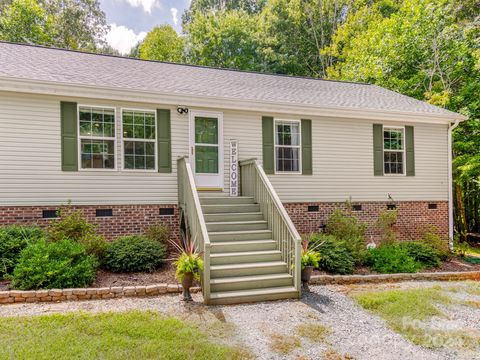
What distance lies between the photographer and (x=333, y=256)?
7070 mm

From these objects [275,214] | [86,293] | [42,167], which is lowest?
[86,293]

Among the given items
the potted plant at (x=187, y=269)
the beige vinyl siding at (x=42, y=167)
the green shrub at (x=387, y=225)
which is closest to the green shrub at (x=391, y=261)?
the green shrub at (x=387, y=225)

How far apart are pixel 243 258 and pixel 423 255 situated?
4724 mm

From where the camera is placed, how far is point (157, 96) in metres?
7.72

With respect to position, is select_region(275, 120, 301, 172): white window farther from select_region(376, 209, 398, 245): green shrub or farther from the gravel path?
the gravel path

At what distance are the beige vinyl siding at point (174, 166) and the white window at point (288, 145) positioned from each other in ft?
0.72

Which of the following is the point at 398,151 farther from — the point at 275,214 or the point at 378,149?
the point at 275,214

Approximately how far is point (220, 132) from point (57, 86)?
11.8 feet

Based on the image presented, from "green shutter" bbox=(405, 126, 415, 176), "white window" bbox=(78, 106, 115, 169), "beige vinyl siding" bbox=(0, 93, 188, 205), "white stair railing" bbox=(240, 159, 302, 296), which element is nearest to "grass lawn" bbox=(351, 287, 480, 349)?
"white stair railing" bbox=(240, 159, 302, 296)

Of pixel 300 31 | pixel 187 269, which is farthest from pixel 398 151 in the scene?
pixel 300 31

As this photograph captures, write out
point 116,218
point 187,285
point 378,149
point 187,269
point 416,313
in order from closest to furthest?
1. point 416,313
2. point 187,269
3. point 187,285
4. point 116,218
5. point 378,149

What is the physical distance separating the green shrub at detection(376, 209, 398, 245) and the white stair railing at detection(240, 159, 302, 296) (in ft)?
12.2

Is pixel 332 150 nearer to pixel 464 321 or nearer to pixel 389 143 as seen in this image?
pixel 389 143

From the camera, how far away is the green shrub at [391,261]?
7375 millimetres
